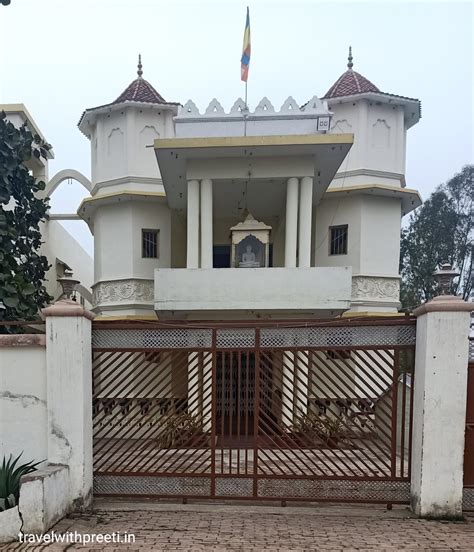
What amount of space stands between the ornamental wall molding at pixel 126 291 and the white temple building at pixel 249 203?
29 mm

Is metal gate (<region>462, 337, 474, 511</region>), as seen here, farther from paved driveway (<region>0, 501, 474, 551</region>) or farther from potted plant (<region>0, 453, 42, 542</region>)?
potted plant (<region>0, 453, 42, 542</region>)

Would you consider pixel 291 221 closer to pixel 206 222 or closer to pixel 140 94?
pixel 206 222

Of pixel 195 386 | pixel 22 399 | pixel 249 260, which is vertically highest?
pixel 249 260

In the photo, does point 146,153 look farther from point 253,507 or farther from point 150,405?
point 253,507

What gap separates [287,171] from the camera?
742 cm

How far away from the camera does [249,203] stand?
898 centimetres

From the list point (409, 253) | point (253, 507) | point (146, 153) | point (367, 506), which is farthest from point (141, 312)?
point (409, 253)

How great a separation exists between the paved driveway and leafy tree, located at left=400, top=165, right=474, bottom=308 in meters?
14.1

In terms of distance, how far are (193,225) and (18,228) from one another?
133 inches

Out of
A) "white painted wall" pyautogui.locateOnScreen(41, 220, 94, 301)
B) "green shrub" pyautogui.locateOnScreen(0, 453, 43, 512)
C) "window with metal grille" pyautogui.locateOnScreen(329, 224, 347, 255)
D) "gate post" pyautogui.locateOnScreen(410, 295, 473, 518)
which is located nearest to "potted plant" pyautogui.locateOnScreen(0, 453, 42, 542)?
"green shrub" pyautogui.locateOnScreen(0, 453, 43, 512)

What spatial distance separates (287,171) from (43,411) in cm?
591

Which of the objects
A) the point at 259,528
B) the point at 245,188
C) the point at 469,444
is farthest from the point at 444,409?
the point at 245,188

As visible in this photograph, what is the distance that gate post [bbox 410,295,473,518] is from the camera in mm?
3717

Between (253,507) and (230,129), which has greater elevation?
(230,129)
